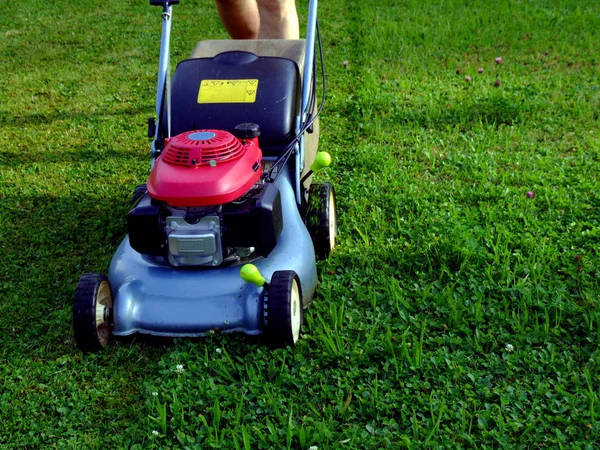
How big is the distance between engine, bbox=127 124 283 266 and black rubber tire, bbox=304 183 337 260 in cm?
37

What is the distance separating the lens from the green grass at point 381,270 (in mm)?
1970

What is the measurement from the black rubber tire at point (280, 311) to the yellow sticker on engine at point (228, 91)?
72cm

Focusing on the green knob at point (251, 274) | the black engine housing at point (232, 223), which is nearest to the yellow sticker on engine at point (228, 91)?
the black engine housing at point (232, 223)

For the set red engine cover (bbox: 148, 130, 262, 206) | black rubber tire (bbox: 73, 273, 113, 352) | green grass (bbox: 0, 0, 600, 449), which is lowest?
green grass (bbox: 0, 0, 600, 449)

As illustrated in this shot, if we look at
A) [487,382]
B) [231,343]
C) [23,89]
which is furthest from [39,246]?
[23,89]

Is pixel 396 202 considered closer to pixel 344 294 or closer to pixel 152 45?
pixel 344 294

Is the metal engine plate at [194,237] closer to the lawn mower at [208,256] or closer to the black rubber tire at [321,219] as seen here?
the lawn mower at [208,256]

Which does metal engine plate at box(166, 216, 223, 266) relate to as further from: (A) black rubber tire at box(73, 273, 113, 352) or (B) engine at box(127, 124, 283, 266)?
(A) black rubber tire at box(73, 273, 113, 352)

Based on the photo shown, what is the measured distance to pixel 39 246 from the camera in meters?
2.94

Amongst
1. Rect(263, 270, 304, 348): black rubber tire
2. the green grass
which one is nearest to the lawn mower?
Rect(263, 270, 304, 348): black rubber tire

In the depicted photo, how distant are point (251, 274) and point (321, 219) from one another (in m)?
0.56

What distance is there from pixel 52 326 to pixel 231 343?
23.6 inches

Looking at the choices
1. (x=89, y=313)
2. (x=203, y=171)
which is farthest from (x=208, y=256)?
(x=89, y=313)

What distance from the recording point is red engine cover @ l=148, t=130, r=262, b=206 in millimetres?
2100
